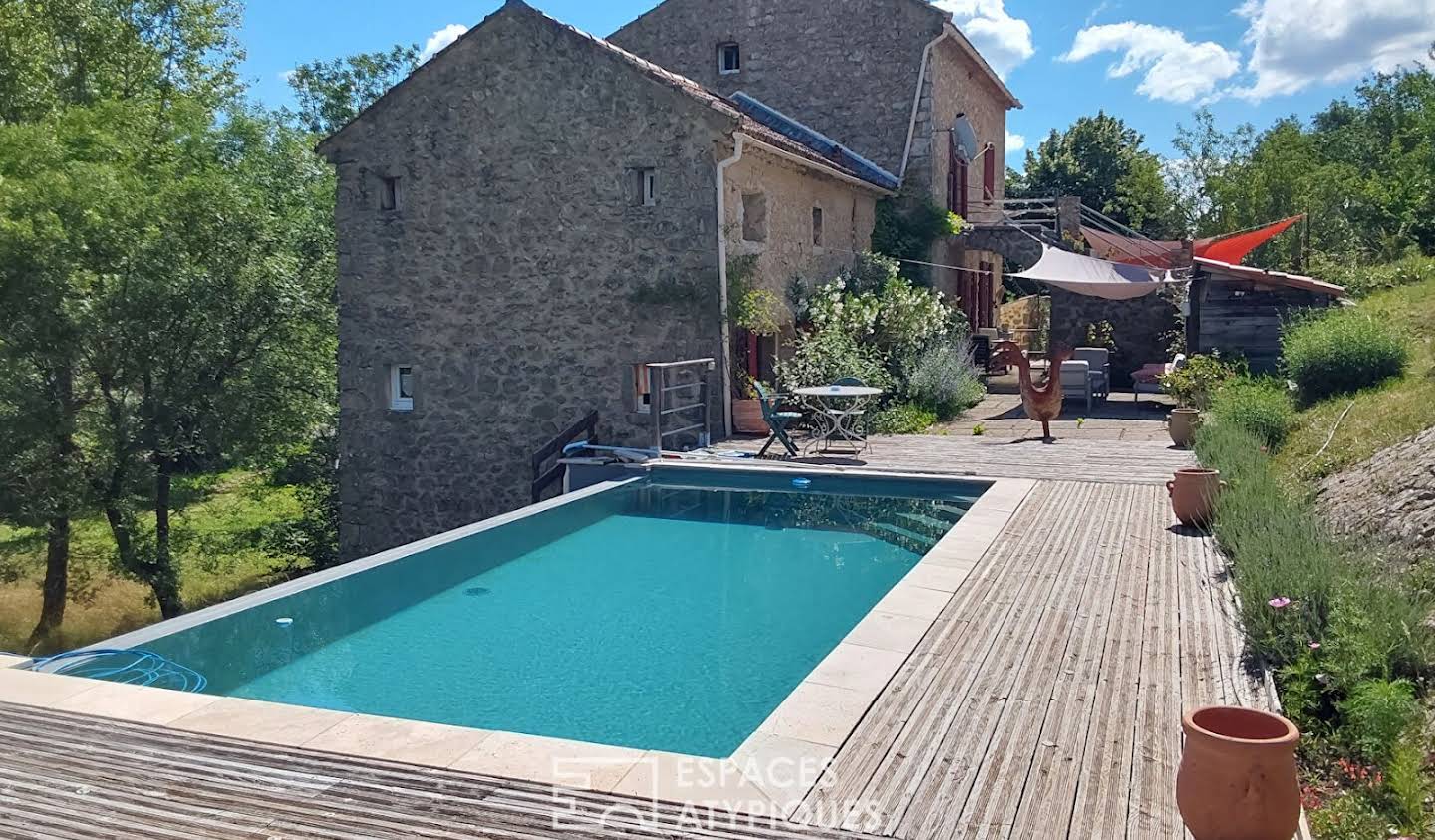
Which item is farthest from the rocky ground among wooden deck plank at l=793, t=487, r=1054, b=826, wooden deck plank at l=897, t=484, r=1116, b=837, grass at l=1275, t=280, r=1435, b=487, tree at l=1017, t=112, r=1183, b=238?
tree at l=1017, t=112, r=1183, b=238

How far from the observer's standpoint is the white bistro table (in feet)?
38.4

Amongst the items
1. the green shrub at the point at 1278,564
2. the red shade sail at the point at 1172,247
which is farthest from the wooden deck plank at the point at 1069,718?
the red shade sail at the point at 1172,247

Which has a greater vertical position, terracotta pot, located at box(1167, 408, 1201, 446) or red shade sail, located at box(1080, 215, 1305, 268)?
red shade sail, located at box(1080, 215, 1305, 268)

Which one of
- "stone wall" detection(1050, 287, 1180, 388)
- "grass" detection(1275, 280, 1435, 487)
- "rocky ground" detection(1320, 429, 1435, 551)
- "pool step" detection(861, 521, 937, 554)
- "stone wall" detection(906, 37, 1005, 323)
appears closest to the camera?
"rocky ground" detection(1320, 429, 1435, 551)

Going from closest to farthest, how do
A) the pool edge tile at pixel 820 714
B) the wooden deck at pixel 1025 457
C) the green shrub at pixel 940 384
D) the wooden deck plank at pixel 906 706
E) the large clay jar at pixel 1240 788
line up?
the large clay jar at pixel 1240 788 → the wooden deck plank at pixel 906 706 → the pool edge tile at pixel 820 714 → the wooden deck at pixel 1025 457 → the green shrub at pixel 940 384

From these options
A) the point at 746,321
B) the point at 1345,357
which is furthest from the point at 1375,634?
the point at 746,321

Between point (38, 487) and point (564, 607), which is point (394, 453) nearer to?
point (38, 487)

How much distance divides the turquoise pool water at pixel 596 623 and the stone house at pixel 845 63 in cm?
1064

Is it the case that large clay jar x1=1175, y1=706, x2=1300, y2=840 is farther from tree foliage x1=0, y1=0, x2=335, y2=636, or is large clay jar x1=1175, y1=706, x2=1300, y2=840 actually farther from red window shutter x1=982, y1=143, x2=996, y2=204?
red window shutter x1=982, y1=143, x2=996, y2=204

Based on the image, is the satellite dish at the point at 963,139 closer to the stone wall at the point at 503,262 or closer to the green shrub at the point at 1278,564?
the stone wall at the point at 503,262

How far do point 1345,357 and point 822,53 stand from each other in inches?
456

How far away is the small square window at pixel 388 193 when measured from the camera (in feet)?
48.5

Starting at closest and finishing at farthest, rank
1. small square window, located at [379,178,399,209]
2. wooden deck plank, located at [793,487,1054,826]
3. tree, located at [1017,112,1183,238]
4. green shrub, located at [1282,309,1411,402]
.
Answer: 1. wooden deck plank, located at [793,487,1054,826]
2. green shrub, located at [1282,309,1411,402]
3. small square window, located at [379,178,399,209]
4. tree, located at [1017,112,1183,238]

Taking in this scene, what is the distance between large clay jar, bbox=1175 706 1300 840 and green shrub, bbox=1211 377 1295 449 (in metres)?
6.72
